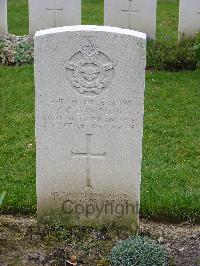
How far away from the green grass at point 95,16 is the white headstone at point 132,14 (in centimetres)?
79

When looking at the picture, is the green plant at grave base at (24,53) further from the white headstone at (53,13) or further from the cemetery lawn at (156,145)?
the white headstone at (53,13)

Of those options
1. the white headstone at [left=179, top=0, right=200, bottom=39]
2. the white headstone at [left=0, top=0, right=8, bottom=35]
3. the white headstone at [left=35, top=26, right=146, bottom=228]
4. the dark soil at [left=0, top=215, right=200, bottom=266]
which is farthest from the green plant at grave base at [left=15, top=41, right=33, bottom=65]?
the white headstone at [left=35, top=26, right=146, bottom=228]

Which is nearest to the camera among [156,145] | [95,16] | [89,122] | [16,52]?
[89,122]

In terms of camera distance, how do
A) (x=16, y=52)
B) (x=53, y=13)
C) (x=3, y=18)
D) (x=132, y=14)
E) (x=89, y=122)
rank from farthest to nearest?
(x=53, y=13), (x=132, y=14), (x=3, y=18), (x=16, y=52), (x=89, y=122)

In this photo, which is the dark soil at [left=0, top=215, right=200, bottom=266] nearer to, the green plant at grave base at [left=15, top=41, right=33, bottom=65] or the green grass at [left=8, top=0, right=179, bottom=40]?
the green plant at grave base at [left=15, top=41, right=33, bottom=65]

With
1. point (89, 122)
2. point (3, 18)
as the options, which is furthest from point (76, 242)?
point (3, 18)

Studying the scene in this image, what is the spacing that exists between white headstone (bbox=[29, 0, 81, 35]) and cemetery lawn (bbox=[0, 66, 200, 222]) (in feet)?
5.56

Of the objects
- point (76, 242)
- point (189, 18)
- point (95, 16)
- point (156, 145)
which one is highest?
point (189, 18)

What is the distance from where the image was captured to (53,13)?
11.0m

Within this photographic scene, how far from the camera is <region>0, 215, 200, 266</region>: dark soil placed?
180 inches

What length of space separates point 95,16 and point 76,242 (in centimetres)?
938

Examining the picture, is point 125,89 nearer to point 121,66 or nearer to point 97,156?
point 121,66

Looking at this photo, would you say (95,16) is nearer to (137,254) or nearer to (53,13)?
(53,13)

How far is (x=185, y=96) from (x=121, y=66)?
4019mm
